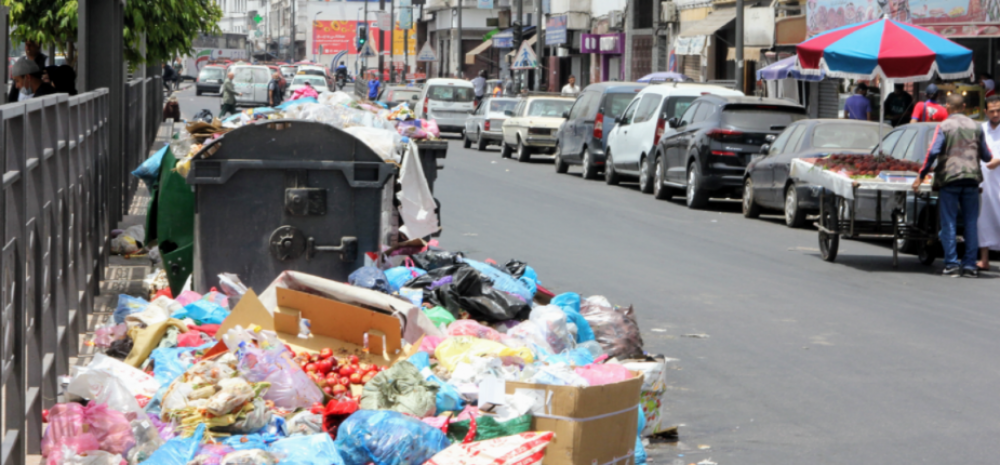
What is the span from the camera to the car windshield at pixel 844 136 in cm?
1548

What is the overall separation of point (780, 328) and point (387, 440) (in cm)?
467

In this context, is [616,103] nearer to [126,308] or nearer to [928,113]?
[928,113]

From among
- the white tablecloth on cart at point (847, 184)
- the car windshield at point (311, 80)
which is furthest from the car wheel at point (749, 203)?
the car windshield at point (311, 80)

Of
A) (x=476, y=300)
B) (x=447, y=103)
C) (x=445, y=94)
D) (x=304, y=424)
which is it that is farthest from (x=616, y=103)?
(x=304, y=424)

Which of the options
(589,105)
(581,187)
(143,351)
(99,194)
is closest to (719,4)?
(589,105)

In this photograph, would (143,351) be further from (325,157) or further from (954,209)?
(954,209)

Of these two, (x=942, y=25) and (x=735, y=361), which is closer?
(x=735, y=361)

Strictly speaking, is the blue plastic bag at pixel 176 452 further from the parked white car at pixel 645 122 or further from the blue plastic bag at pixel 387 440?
the parked white car at pixel 645 122

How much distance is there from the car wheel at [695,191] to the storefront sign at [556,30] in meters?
33.5

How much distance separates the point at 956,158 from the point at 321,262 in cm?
653

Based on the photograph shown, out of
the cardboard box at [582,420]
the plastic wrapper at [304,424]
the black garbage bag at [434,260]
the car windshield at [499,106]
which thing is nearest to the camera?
the cardboard box at [582,420]

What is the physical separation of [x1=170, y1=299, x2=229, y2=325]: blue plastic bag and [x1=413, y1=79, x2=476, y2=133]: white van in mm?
29486

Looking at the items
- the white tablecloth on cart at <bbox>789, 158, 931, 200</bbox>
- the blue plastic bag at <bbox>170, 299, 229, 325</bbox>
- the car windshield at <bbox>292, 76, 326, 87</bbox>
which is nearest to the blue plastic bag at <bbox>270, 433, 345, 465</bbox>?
the blue plastic bag at <bbox>170, 299, 229, 325</bbox>

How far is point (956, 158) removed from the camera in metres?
11.9
